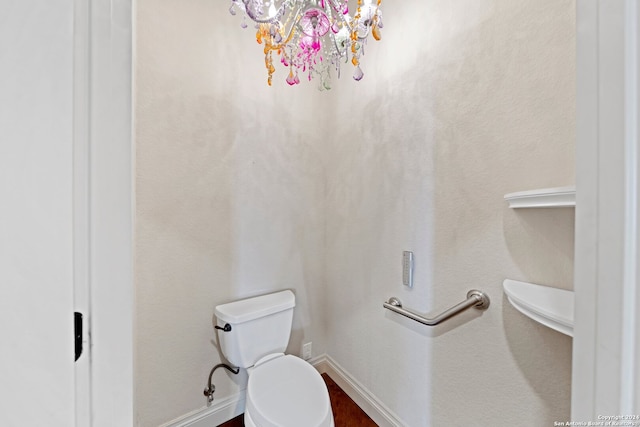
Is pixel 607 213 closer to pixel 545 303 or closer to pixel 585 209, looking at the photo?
pixel 585 209

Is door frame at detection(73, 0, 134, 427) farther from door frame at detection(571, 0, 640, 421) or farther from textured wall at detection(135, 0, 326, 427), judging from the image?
textured wall at detection(135, 0, 326, 427)

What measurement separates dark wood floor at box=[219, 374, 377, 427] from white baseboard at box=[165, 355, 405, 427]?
2 cm

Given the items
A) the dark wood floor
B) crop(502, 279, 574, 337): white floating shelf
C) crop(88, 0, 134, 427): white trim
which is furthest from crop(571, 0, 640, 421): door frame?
the dark wood floor

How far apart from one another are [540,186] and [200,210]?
4.61 ft

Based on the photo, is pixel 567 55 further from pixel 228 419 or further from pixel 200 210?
pixel 228 419

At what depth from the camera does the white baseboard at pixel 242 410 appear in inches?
47.9

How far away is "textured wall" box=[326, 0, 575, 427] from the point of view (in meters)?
0.76

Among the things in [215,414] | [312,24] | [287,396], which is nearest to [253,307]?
[287,396]

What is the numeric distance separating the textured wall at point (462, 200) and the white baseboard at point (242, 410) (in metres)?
0.05

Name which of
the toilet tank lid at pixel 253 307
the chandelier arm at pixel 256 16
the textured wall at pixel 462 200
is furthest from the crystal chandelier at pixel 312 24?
the toilet tank lid at pixel 253 307

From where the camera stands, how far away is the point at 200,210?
4.08ft

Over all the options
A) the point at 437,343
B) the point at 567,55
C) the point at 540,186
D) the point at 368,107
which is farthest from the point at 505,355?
the point at 368,107

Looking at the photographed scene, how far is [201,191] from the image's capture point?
4.08ft

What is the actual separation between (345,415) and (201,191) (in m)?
1.48
